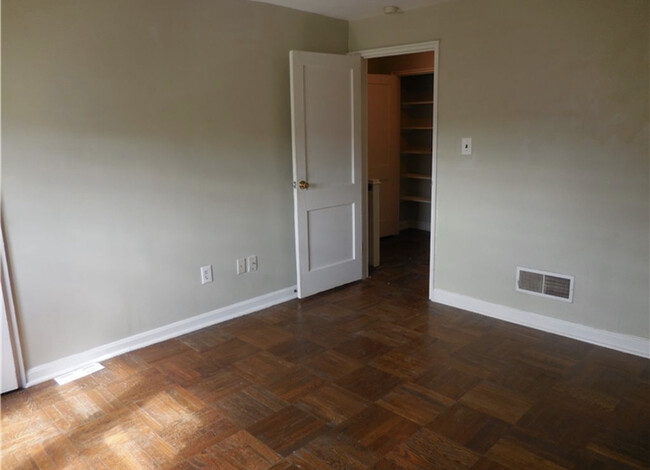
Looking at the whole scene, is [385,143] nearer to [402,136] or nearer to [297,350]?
[402,136]

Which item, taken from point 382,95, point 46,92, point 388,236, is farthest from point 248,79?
point 388,236

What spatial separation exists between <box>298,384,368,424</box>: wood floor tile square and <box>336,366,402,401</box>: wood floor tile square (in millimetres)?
50

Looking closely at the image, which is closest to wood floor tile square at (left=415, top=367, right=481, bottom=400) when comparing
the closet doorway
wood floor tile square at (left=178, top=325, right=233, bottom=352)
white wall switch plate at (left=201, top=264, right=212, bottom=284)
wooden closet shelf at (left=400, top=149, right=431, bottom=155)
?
wood floor tile square at (left=178, top=325, right=233, bottom=352)

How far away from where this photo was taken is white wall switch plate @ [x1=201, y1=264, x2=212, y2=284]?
3.34m

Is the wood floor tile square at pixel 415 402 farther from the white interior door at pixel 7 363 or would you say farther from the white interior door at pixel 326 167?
the white interior door at pixel 7 363

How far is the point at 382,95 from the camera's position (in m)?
5.70

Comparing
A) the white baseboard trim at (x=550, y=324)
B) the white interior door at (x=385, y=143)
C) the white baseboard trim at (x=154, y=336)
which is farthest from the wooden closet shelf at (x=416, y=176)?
→ the white baseboard trim at (x=154, y=336)

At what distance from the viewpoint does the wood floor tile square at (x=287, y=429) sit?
2113mm

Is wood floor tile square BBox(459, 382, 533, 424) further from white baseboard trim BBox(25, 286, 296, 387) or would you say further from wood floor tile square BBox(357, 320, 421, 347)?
white baseboard trim BBox(25, 286, 296, 387)

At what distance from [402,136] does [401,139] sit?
0.14 feet

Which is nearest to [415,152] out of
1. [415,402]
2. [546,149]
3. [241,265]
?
[546,149]

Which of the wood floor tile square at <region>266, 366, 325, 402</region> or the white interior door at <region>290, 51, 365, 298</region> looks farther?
the white interior door at <region>290, 51, 365, 298</region>

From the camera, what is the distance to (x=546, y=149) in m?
3.07

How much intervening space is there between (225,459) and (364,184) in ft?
9.08
